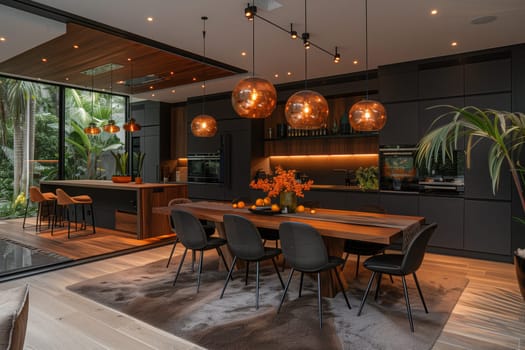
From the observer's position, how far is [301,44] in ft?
15.7

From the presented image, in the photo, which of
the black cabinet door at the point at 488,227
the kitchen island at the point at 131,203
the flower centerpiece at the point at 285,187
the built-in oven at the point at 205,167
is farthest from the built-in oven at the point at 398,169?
the kitchen island at the point at 131,203

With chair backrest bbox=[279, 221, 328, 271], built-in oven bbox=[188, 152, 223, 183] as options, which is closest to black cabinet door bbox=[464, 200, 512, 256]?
chair backrest bbox=[279, 221, 328, 271]

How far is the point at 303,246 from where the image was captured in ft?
9.40

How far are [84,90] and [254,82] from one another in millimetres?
6153

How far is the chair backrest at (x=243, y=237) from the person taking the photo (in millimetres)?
3125

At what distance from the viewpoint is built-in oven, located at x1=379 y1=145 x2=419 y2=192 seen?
17.6ft

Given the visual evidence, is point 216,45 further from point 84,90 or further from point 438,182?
point 84,90

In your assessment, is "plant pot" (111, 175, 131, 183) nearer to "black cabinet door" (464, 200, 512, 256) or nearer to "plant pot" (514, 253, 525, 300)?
"black cabinet door" (464, 200, 512, 256)

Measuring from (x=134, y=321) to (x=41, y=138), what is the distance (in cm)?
630

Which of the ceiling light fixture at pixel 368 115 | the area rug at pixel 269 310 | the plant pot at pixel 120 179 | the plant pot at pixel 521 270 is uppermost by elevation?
the ceiling light fixture at pixel 368 115

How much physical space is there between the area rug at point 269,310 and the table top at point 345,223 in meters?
0.71

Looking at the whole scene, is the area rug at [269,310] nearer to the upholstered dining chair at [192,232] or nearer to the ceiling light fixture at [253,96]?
the upholstered dining chair at [192,232]

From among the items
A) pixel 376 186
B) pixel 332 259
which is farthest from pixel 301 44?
pixel 332 259

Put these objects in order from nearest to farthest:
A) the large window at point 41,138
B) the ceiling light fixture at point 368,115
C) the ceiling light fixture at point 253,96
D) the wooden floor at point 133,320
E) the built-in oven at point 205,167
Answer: the wooden floor at point 133,320 < the ceiling light fixture at point 253,96 < the ceiling light fixture at point 368,115 < the large window at point 41,138 < the built-in oven at point 205,167
